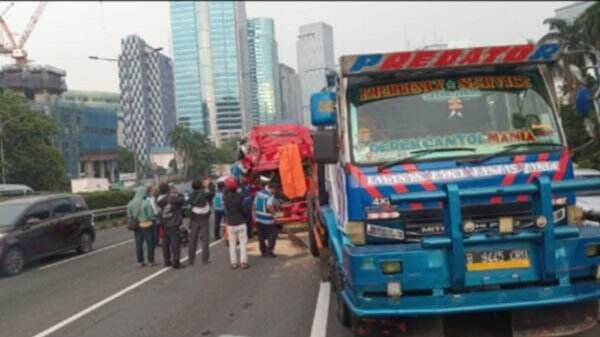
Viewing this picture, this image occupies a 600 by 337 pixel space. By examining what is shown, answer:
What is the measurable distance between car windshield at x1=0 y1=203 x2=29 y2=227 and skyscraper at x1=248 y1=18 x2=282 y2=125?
5853 millimetres

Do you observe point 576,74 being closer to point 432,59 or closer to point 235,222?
point 432,59

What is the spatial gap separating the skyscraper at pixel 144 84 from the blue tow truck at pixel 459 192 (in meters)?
25.0

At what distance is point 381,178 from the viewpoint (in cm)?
548

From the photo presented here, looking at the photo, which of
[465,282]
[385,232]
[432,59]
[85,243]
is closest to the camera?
[465,282]

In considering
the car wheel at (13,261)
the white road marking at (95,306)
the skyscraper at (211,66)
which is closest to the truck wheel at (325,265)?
the white road marking at (95,306)

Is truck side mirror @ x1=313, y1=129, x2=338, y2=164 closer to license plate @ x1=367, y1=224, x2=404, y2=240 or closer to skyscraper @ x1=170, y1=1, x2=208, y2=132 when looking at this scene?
license plate @ x1=367, y1=224, x2=404, y2=240

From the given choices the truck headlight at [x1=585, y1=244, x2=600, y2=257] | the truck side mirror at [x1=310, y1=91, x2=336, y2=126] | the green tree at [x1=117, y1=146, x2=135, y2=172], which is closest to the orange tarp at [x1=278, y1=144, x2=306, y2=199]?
the truck side mirror at [x1=310, y1=91, x2=336, y2=126]

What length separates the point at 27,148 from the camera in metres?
47.5

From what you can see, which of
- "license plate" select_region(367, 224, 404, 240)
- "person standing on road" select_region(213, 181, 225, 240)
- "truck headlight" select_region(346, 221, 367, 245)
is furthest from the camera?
"person standing on road" select_region(213, 181, 225, 240)

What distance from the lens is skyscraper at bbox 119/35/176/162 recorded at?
108 ft

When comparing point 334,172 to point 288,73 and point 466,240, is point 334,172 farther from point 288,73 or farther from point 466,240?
point 288,73

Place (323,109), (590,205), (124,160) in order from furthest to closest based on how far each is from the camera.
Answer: (124,160), (590,205), (323,109)

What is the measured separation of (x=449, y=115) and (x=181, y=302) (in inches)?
190

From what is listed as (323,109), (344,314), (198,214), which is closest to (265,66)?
(198,214)
